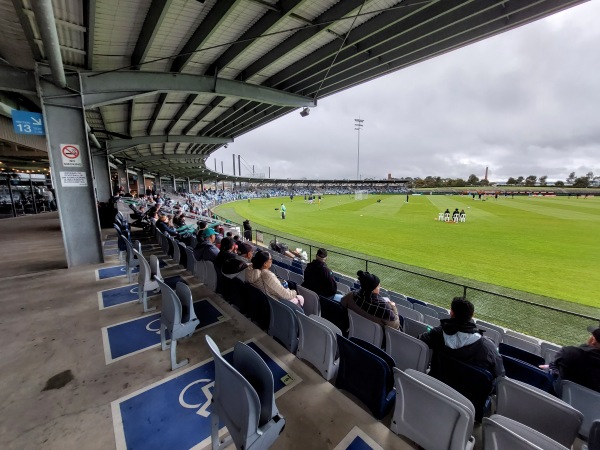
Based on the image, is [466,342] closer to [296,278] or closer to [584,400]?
[584,400]

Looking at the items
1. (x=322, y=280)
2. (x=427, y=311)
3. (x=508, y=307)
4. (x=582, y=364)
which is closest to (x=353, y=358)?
(x=582, y=364)

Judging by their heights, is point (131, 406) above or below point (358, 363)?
below

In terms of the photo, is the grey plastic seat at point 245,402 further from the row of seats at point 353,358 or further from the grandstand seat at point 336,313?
the grandstand seat at point 336,313

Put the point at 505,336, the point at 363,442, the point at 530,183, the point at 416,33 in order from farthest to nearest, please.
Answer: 1. the point at 530,183
2. the point at 416,33
3. the point at 505,336
4. the point at 363,442

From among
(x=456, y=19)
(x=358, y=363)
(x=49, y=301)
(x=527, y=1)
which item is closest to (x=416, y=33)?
(x=456, y=19)

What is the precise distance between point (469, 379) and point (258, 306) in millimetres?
3051

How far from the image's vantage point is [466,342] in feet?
8.83

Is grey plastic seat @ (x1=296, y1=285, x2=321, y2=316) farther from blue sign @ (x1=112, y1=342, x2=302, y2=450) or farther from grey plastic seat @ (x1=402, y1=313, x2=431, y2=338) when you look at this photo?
grey plastic seat @ (x1=402, y1=313, x2=431, y2=338)

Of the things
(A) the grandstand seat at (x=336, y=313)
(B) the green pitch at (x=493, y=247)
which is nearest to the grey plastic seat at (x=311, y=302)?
(A) the grandstand seat at (x=336, y=313)

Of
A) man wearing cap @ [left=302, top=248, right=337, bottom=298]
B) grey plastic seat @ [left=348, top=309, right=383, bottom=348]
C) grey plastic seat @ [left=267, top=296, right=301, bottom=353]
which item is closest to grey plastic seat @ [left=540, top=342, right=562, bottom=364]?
grey plastic seat @ [left=348, top=309, right=383, bottom=348]

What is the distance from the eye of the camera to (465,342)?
2.69 meters

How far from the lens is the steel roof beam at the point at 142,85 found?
282 inches

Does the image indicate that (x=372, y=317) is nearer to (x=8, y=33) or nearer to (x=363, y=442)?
(x=363, y=442)

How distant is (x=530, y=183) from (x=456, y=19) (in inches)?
6690
